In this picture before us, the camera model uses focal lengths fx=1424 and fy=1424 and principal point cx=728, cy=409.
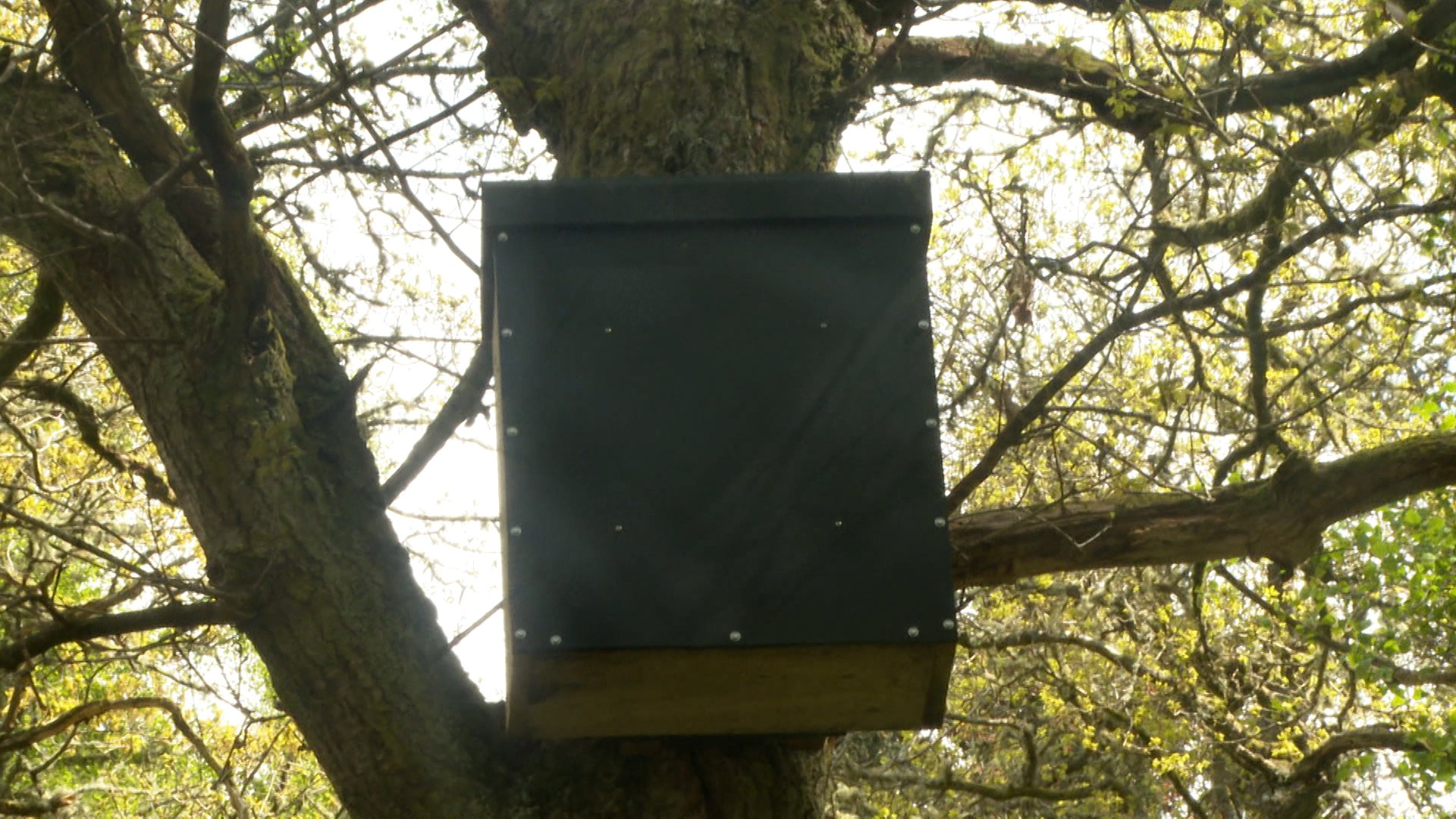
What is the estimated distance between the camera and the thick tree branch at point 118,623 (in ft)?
6.90

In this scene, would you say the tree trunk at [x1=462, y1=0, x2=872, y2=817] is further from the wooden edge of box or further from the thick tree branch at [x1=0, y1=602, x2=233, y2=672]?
the thick tree branch at [x1=0, y1=602, x2=233, y2=672]

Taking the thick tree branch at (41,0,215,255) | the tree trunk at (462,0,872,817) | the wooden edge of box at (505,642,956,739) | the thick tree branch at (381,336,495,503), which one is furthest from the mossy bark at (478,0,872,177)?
the wooden edge of box at (505,642,956,739)

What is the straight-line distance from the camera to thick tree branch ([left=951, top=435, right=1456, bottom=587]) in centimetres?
248

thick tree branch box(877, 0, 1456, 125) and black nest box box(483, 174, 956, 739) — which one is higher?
thick tree branch box(877, 0, 1456, 125)

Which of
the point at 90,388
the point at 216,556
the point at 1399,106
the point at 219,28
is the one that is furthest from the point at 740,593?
the point at 90,388

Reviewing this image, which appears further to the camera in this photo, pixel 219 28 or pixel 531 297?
pixel 219 28

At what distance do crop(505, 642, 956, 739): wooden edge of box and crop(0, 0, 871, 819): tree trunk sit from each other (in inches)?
5.0

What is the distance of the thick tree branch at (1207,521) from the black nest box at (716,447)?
0.56 metres

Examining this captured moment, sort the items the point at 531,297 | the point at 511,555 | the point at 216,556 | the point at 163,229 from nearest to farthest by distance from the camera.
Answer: the point at 511,555
the point at 531,297
the point at 216,556
the point at 163,229

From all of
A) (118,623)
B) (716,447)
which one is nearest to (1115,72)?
(716,447)

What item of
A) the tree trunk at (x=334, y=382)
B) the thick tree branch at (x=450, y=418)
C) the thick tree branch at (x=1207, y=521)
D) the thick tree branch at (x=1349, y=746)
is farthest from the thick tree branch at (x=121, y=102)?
the thick tree branch at (x=1349, y=746)

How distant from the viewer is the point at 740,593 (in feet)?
5.82

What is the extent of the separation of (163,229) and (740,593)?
122 cm

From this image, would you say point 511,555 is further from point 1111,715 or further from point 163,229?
point 1111,715
